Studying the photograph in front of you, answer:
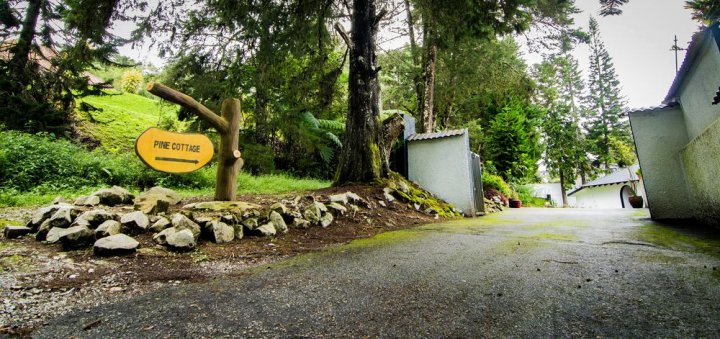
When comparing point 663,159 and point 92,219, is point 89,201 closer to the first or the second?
point 92,219

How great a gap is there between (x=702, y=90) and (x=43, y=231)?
8778 mm

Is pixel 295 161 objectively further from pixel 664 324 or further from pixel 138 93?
pixel 138 93

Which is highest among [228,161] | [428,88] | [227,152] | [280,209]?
[428,88]

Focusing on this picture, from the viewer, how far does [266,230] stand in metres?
3.97

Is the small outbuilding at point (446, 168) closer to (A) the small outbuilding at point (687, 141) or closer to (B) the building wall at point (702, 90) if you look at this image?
(A) the small outbuilding at point (687, 141)

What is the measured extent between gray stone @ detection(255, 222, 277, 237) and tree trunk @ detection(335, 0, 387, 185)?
2929 millimetres

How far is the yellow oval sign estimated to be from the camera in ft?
12.5

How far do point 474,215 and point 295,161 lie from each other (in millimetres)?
6823

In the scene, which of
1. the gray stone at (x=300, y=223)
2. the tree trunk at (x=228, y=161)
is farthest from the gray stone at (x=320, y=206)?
the tree trunk at (x=228, y=161)

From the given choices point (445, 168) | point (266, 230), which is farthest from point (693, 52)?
point (266, 230)

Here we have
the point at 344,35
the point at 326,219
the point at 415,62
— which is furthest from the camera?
the point at 415,62

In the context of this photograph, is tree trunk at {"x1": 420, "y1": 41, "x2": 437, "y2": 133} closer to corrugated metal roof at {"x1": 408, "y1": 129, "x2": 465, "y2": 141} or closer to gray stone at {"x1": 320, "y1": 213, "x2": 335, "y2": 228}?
corrugated metal roof at {"x1": 408, "y1": 129, "x2": 465, "y2": 141}

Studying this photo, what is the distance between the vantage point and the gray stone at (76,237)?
9.39 ft

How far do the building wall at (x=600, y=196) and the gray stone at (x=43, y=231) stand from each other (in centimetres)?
2941
